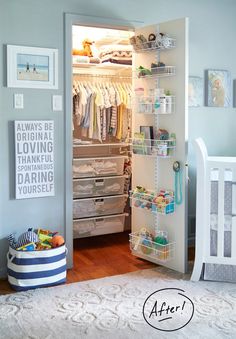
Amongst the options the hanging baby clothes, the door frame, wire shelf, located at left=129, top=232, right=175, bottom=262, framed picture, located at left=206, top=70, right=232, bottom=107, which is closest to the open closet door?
wire shelf, located at left=129, top=232, right=175, bottom=262

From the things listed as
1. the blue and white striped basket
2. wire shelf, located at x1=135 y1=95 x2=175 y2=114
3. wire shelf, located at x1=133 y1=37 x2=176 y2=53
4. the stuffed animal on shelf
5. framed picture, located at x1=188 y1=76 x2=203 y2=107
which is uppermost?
the stuffed animal on shelf

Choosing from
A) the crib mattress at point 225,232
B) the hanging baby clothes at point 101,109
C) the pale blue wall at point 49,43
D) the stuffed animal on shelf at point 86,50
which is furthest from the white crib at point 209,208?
the stuffed animal on shelf at point 86,50

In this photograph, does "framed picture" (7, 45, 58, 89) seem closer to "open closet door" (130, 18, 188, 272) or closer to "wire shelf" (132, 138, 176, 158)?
"open closet door" (130, 18, 188, 272)

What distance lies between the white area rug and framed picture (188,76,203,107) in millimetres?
1738

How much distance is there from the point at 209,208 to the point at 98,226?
160cm

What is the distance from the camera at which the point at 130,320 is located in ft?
8.87

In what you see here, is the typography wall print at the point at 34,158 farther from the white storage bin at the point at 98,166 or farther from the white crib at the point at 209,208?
the white crib at the point at 209,208

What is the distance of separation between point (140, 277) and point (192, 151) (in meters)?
1.46

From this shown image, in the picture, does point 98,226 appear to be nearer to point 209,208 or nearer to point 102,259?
point 102,259

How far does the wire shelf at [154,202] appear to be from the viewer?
350 cm

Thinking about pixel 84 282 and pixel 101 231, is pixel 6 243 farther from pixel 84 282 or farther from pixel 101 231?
pixel 101 231

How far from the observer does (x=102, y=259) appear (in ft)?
13.1

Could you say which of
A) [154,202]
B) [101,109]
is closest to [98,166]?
[101,109]

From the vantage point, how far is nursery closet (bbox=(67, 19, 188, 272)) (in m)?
3.49
